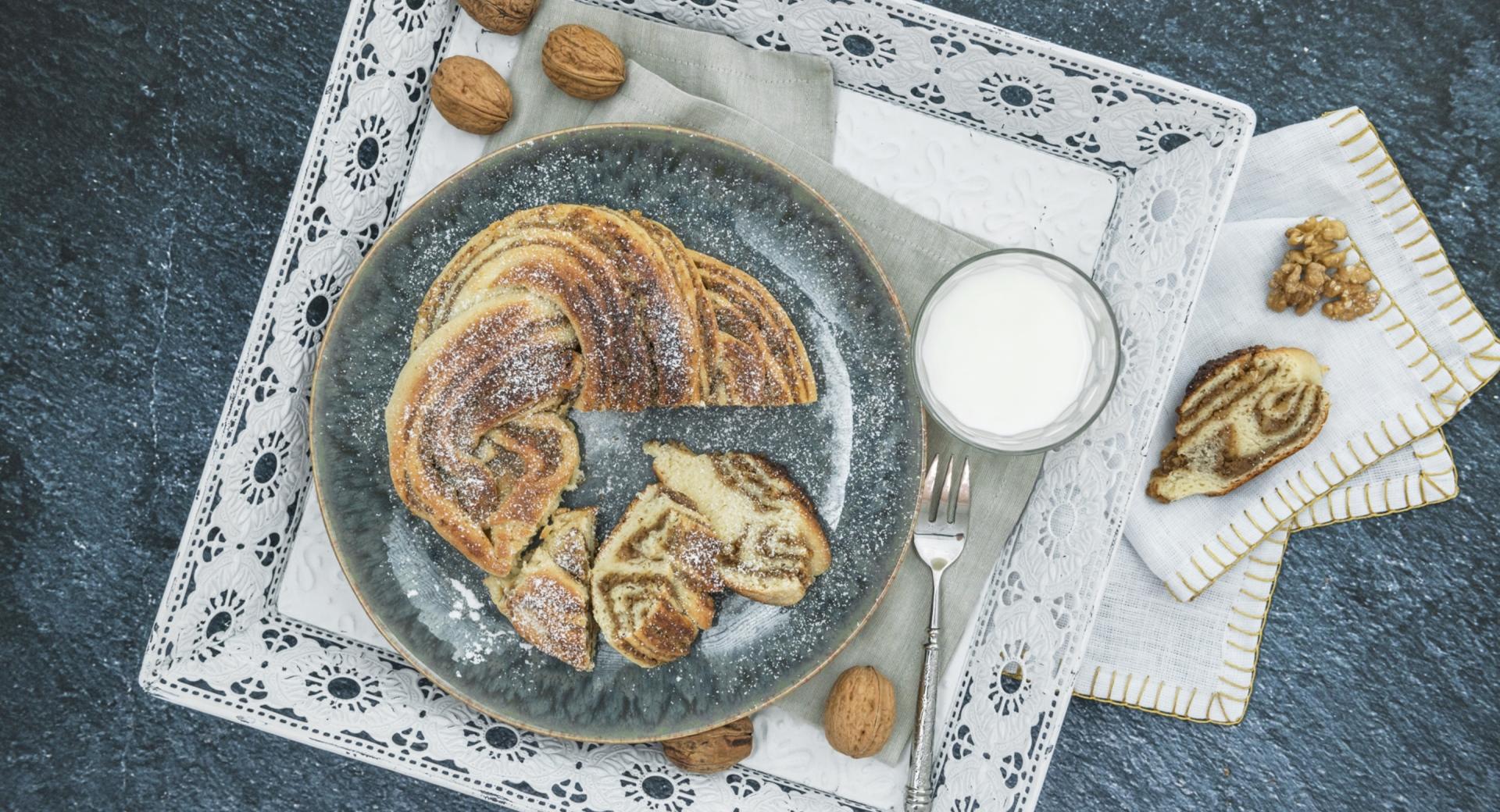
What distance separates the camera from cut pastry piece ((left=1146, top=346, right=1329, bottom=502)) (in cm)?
176

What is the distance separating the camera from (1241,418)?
5.83ft

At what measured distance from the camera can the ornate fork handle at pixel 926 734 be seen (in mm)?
1686

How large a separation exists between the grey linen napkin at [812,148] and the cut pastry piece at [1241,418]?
1.04 ft

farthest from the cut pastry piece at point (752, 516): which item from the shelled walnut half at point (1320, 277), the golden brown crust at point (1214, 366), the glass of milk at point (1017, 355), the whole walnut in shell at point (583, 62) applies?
the shelled walnut half at point (1320, 277)

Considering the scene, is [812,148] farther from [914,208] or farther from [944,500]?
[944,500]

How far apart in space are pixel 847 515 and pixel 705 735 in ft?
1.59

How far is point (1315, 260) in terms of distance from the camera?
1.76m

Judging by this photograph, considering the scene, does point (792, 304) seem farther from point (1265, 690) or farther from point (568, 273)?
point (1265, 690)

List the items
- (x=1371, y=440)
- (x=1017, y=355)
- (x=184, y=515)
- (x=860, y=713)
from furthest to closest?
(x=184, y=515), (x=1371, y=440), (x=860, y=713), (x=1017, y=355)

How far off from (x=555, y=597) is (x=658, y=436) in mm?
335

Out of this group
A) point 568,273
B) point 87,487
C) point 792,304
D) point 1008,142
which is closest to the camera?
point 568,273

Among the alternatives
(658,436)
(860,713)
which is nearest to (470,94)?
(658,436)

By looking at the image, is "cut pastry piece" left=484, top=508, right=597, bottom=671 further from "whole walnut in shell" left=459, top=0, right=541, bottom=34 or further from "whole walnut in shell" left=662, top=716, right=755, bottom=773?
"whole walnut in shell" left=459, top=0, right=541, bottom=34

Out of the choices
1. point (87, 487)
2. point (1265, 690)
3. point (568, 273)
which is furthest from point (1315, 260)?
point (87, 487)
